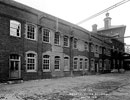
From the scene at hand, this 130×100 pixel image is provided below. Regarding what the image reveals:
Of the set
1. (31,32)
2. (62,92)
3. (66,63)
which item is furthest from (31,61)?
(62,92)

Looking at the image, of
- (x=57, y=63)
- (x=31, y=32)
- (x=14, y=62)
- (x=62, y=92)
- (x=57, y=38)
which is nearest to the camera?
(x=62, y=92)

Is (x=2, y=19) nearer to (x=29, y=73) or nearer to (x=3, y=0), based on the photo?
(x=3, y=0)

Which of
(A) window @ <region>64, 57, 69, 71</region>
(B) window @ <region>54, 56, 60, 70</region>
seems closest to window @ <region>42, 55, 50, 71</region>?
(B) window @ <region>54, 56, 60, 70</region>

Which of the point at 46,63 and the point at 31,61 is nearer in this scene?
the point at 31,61

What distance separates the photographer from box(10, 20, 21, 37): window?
12.6m

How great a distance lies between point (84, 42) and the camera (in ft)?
74.8

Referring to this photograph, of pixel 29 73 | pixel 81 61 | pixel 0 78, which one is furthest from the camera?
pixel 81 61

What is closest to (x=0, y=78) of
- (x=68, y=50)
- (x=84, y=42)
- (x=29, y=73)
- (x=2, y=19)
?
(x=29, y=73)

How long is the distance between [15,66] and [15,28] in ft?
12.5

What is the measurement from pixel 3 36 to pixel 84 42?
46.9ft

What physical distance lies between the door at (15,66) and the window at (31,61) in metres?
1.04

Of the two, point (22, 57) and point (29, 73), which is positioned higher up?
point (22, 57)

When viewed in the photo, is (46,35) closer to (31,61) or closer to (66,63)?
(31,61)

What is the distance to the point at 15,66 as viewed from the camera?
→ 12.8 m
